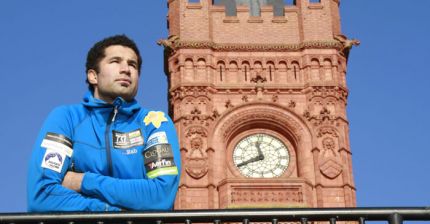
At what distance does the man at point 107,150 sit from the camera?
487 cm

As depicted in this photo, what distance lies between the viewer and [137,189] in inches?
192

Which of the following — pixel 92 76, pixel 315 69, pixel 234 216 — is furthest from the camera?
pixel 315 69

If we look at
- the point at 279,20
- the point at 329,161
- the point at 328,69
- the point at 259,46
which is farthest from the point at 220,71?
the point at 329,161

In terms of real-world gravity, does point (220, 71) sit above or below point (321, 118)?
above

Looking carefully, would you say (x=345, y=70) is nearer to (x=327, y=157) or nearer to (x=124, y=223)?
(x=327, y=157)

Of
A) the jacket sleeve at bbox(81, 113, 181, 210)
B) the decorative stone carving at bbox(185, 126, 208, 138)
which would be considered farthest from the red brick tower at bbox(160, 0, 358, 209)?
the jacket sleeve at bbox(81, 113, 181, 210)

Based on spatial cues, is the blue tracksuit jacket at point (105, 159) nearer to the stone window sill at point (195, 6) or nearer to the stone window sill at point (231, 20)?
the stone window sill at point (231, 20)

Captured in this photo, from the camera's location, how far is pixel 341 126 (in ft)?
98.4

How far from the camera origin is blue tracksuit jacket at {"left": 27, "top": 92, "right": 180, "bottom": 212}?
4.86 meters

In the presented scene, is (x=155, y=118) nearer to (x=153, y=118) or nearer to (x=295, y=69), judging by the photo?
(x=153, y=118)

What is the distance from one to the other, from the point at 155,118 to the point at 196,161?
23.7 m

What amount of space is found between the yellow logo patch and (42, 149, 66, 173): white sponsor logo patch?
520 mm

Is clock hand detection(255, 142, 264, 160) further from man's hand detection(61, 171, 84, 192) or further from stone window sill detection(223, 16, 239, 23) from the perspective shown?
man's hand detection(61, 171, 84, 192)

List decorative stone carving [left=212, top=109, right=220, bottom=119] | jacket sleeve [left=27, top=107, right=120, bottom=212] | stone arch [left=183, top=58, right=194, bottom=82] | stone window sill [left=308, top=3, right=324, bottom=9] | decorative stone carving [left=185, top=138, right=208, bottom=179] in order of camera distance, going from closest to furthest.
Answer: jacket sleeve [left=27, top=107, right=120, bottom=212] → decorative stone carving [left=185, top=138, right=208, bottom=179] → decorative stone carving [left=212, top=109, right=220, bottom=119] → stone arch [left=183, top=58, right=194, bottom=82] → stone window sill [left=308, top=3, right=324, bottom=9]
